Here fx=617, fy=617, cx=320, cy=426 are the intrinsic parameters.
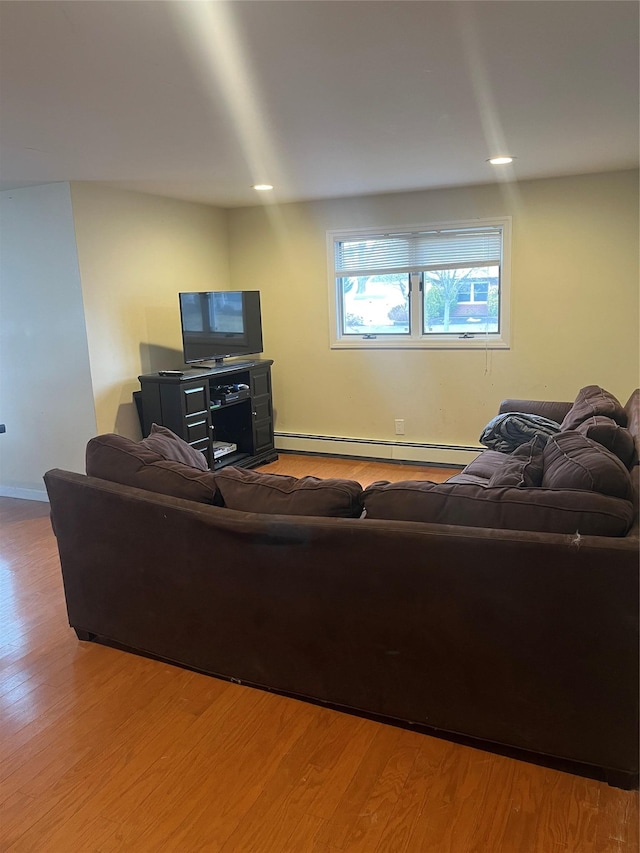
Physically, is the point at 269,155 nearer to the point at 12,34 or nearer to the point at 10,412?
the point at 12,34

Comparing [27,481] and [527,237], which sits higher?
[527,237]

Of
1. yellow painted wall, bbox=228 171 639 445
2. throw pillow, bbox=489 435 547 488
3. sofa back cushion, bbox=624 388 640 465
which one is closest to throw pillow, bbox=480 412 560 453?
sofa back cushion, bbox=624 388 640 465

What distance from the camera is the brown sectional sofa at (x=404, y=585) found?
173 centimetres

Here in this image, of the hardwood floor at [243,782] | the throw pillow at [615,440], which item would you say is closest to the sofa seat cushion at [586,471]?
the throw pillow at [615,440]

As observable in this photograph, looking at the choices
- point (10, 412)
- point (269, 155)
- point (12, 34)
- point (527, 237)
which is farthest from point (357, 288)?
point (12, 34)

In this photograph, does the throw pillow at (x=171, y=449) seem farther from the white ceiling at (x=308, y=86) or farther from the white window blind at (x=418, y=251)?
the white window blind at (x=418, y=251)

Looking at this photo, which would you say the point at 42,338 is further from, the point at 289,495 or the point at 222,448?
the point at 289,495

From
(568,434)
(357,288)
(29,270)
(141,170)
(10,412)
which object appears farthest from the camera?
(357,288)

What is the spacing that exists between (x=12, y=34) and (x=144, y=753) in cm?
222

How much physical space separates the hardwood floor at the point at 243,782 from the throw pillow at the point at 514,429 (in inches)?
86.3

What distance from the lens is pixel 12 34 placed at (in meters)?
1.80

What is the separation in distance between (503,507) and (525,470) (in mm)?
304

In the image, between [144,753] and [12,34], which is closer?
[12,34]

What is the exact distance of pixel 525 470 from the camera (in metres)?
2.10
